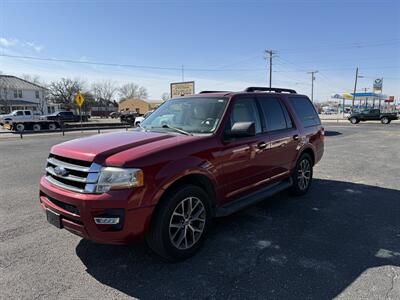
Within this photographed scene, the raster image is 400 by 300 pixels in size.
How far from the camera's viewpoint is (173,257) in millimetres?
3199

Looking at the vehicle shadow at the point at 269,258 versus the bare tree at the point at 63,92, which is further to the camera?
the bare tree at the point at 63,92

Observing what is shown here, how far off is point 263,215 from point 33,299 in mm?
3262

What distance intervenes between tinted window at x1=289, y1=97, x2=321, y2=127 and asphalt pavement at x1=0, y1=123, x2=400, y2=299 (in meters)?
1.62

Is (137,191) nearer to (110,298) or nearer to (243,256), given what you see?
(110,298)

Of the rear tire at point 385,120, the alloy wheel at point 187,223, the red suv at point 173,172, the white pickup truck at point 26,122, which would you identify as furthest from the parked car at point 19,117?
the rear tire at point 385,120

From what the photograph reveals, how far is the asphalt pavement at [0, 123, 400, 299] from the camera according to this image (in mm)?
2773

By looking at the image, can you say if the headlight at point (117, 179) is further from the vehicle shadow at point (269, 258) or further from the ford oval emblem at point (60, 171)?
the vehicle shadow at point (269, 258)

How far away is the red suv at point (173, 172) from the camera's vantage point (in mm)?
2799

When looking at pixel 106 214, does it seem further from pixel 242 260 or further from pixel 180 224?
pixel 242 260

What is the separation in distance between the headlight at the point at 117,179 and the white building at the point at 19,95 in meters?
58.7

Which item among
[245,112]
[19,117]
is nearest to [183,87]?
[19,117]

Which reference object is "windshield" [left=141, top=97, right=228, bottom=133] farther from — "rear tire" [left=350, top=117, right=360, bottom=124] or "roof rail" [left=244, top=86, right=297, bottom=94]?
"rear tire" [left=350, top=117, right=360, bottom=124]

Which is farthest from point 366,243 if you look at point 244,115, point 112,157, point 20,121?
point 20,121

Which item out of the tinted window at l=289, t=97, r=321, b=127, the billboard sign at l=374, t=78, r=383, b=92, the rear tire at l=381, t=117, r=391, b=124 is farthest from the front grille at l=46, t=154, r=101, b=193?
the billboard sign at l=374, t=78, r=383, b=92
